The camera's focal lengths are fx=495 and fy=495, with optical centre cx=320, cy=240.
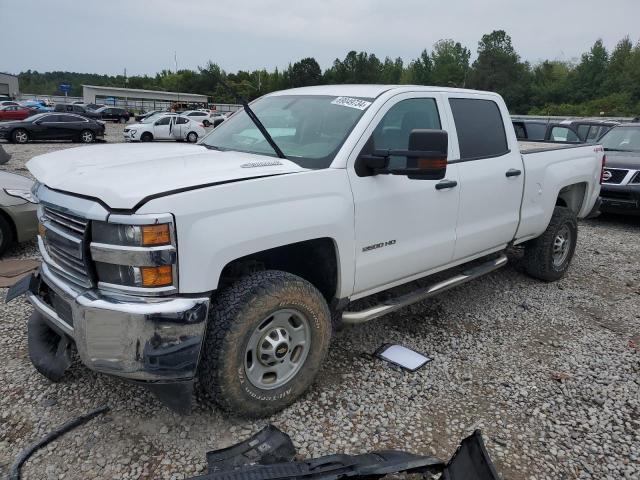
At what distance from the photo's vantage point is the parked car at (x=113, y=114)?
43294 millimetres

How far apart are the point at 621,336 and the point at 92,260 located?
14.1 feet

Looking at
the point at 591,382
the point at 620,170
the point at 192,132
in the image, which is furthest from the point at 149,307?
the point at 192,132

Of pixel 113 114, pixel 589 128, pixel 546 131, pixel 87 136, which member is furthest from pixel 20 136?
pixel 113 114

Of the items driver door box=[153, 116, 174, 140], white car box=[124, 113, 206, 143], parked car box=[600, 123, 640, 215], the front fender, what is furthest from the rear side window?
driver door box=[153, 116, 174, 140]

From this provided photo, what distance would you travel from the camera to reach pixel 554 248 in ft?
18.0

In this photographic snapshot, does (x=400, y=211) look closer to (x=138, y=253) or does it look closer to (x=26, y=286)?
(x=138, y=253)

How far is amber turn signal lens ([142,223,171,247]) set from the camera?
2.31m

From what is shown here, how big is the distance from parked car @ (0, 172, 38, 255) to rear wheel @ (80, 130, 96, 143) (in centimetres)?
1839

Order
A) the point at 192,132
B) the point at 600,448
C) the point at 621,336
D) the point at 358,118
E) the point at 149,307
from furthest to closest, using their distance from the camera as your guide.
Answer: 1. the point at 192,132
2. the point at 621,336
3. the point at 358,118
4. the point at 600,448
5. the point at 149,307

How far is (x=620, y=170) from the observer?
8477mm

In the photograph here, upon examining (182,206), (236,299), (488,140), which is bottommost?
(236,299)

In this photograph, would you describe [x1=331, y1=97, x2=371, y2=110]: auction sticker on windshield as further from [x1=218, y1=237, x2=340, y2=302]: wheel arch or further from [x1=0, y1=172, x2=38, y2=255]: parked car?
[x1=0, y1=172, x2=38, y2=255]: parked car

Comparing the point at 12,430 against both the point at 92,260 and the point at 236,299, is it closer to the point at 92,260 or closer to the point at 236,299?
the point at 92,260

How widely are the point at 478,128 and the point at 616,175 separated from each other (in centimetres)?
564
